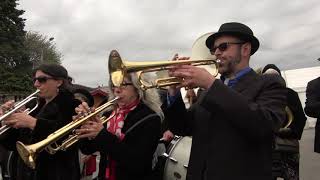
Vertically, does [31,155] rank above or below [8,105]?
below

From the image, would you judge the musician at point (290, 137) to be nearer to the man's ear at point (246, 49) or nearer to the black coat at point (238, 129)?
the man's ear at point (246, 49)

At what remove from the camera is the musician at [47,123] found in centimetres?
429

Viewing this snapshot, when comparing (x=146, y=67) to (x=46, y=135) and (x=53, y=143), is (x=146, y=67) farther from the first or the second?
(x=46, y=135)

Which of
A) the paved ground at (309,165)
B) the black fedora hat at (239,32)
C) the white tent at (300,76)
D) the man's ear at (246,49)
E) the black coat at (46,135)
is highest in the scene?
the black fedora hat at (239,32)

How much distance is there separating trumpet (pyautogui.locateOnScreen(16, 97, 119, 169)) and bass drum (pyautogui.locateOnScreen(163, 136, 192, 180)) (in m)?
1.09

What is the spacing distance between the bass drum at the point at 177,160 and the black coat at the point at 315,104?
164 cm

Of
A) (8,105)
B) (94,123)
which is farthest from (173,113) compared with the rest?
(8,105)

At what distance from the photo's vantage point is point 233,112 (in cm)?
271

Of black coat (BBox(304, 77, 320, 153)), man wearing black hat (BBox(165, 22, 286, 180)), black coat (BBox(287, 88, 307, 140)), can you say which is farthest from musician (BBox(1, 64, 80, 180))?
black coat (BBox(304, 77, 320, 153))

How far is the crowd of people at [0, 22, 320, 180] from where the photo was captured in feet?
9.46

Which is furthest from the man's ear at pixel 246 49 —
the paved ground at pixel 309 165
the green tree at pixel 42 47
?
the green tree at pixel 42 47

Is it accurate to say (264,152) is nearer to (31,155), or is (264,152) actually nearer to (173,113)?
(173,113)

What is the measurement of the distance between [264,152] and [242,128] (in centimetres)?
34

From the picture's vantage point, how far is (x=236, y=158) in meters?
2.91
